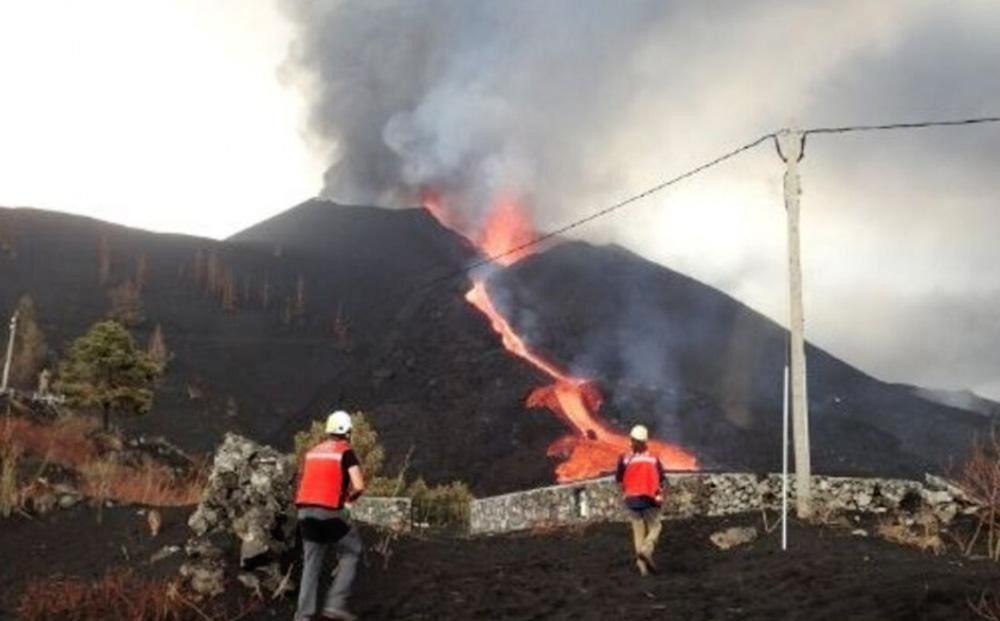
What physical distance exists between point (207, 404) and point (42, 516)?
218 ft

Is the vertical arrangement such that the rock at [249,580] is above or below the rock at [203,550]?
below

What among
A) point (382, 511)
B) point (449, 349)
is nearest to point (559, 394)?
point (449, 349)

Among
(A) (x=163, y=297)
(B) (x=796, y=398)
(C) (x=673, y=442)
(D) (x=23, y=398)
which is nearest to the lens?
(B) (x=796, y=398)

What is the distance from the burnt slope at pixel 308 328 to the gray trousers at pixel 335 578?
51.2 meters

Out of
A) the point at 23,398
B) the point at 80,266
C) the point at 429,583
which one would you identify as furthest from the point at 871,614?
the point at 80,266

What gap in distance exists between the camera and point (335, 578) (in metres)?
10.5

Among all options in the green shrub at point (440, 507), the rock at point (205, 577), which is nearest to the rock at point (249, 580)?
the rock at point (205, 577)

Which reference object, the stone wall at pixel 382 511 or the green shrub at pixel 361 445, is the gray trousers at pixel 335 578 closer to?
the stone wall at pixel 382 511

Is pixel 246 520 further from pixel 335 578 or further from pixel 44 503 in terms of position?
pixel 44 503

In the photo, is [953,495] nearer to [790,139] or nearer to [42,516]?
[790,139]

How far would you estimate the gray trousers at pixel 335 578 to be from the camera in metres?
10.3

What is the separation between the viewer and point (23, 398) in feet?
159

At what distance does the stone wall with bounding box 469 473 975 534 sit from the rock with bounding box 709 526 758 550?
2691mm

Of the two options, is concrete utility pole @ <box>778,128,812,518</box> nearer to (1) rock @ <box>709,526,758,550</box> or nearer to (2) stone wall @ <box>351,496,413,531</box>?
(1) rock @ <box>709,526,758,550</box>
